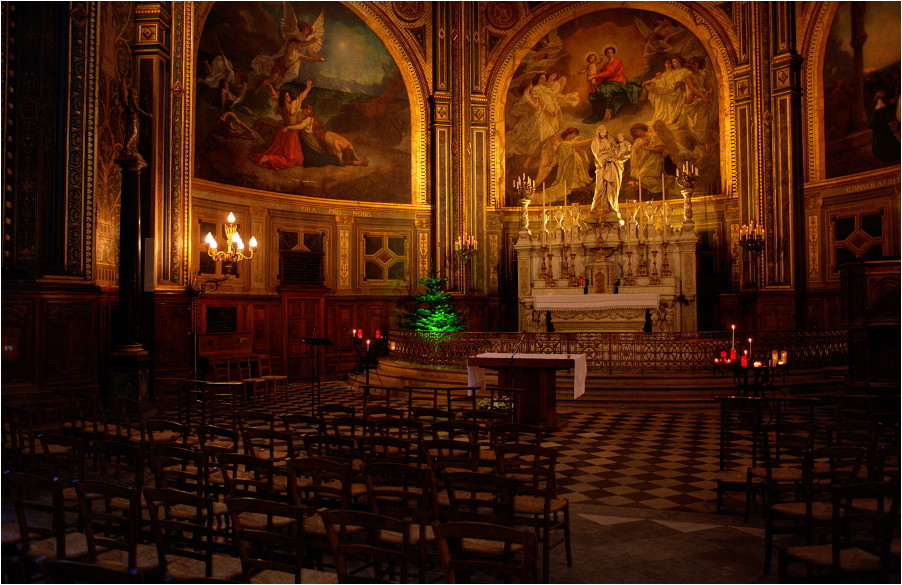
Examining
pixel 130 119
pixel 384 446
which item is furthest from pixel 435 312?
pixel 384 446

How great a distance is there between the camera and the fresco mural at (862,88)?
54.3 ft

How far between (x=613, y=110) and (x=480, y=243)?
5757mm

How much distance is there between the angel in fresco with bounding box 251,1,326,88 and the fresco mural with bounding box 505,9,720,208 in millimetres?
6297

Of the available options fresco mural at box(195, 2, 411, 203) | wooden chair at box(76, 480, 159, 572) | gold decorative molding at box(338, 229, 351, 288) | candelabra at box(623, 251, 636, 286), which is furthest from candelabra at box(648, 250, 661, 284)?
wooden chair at box(76, 480, 159, 572)

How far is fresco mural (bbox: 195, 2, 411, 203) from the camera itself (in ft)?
59.0

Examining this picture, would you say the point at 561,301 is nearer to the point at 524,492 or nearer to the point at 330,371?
the point at 330,371

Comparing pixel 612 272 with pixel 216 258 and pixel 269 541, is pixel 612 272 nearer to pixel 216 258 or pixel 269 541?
pixel 216 258

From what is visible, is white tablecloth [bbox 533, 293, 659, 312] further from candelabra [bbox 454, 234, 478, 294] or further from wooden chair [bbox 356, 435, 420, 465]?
wooden chair [bbox 356, 435, 420, 465]

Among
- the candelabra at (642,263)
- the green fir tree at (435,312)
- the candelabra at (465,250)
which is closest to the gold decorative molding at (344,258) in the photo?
the green fir tree at (435,312)

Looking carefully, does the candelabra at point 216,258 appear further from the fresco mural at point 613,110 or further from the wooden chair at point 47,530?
the fresco mural at point 613,110

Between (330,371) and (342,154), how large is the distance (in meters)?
6.34

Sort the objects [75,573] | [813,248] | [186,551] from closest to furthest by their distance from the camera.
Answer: [75,573], [186,551], [813,248]

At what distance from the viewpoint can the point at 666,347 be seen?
1450 centimetres

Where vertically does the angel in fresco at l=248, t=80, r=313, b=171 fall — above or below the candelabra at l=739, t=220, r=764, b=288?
above
